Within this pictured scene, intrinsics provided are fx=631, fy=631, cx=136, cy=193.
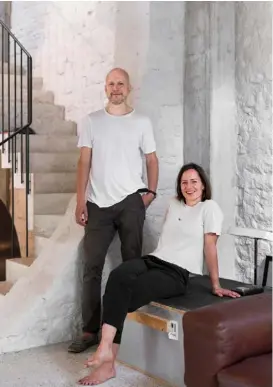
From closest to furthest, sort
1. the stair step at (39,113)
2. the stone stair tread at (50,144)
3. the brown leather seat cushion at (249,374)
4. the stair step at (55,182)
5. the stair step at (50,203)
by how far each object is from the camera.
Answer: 1. the brown leather seat cushion at (249,374)
2. the stair step at (50,203)
3. the stair step at (55,182)
4. the stone stair tread at (50,144)
5. the stair step at (39,113)

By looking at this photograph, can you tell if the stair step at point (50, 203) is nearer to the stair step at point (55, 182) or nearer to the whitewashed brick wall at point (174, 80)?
the stair step at point (55, 182)

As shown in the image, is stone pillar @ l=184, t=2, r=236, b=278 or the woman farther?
stone pillar @ l=184, t=2, r=236, b=278

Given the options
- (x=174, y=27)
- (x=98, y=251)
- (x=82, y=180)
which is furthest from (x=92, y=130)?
(x=174, y=27)

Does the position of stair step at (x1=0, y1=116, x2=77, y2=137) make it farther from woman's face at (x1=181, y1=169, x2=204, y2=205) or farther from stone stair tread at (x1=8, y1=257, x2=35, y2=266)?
woman's face at (x1=181, y1=169, x2=204, y2=205)

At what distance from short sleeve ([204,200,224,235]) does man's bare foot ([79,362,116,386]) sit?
86cm

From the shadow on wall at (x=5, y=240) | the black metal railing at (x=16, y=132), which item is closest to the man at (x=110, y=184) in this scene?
the black metal railing at (x=16, y=132)

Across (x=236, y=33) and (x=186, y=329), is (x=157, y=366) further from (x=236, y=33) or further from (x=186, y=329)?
(x=236, y=33)

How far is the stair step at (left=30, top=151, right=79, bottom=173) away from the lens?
5086mm

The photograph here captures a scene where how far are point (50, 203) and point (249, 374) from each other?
293 cm

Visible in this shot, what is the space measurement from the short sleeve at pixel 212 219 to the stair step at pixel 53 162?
2.12 metres

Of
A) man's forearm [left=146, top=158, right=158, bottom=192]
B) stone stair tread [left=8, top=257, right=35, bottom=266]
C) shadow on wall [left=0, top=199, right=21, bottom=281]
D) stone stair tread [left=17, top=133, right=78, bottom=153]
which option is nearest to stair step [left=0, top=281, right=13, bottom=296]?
stone stair tread [left=8, top=257, right=35, bottom=266]

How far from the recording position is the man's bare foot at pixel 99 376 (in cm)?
314

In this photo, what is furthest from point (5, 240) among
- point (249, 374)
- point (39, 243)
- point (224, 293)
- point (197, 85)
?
point (249, 374)

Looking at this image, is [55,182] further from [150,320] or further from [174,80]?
[150,320]
